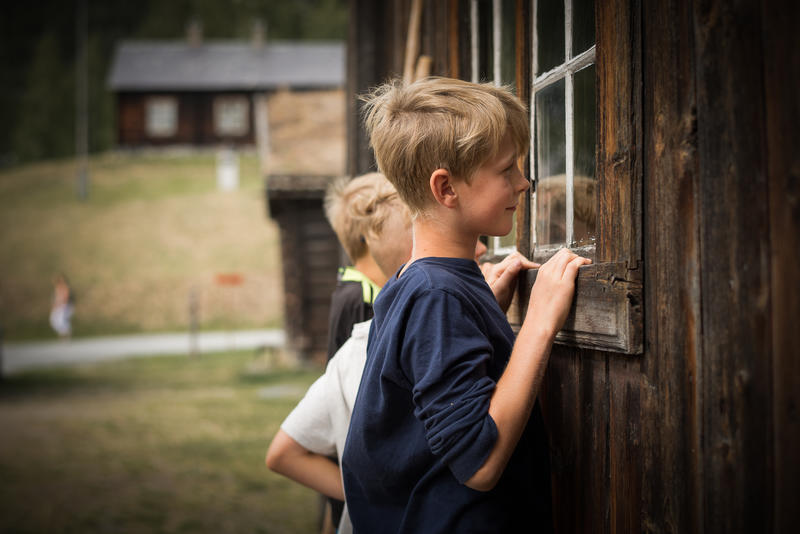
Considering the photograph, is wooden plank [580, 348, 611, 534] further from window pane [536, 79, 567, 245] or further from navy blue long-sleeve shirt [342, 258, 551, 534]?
window pane [536, 79, 567, 245]

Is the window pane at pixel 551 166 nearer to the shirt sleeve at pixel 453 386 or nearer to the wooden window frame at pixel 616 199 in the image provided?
the wooden window frame at pixel 616 199

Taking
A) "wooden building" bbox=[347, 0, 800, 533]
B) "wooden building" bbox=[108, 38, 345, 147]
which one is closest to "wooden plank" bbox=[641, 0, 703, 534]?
"wooden building" bbox=[347, 0, 800, 533]

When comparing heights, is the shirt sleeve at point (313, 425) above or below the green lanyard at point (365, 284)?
below

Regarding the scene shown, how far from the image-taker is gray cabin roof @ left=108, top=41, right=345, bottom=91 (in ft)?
133

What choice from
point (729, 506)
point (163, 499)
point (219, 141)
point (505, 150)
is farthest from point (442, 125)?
point (219, 141)

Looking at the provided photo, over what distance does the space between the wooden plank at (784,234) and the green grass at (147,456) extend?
4.17 meters

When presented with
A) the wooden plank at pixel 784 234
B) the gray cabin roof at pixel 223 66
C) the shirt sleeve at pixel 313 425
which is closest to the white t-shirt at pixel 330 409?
the shirt sleeve at pixel 313 425

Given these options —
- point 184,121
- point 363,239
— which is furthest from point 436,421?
point 184,121

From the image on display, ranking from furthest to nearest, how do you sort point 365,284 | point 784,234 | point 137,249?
point 137,249 → point 365,284 → point 784,234

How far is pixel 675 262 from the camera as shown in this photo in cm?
120

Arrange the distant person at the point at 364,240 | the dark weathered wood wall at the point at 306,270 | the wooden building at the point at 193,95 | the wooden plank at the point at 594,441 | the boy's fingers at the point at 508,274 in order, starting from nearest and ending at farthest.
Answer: the wooden plank at the point at 594,441, the boy's fingers at the point at 508,274, the distant person at the point at 364,240, the dark weathered wood wall at the point at 306,270, the wooden building at the point at 193,95

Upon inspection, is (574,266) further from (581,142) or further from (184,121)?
(184,121)

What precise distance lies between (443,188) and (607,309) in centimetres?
38

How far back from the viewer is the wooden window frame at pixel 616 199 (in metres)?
1.31
